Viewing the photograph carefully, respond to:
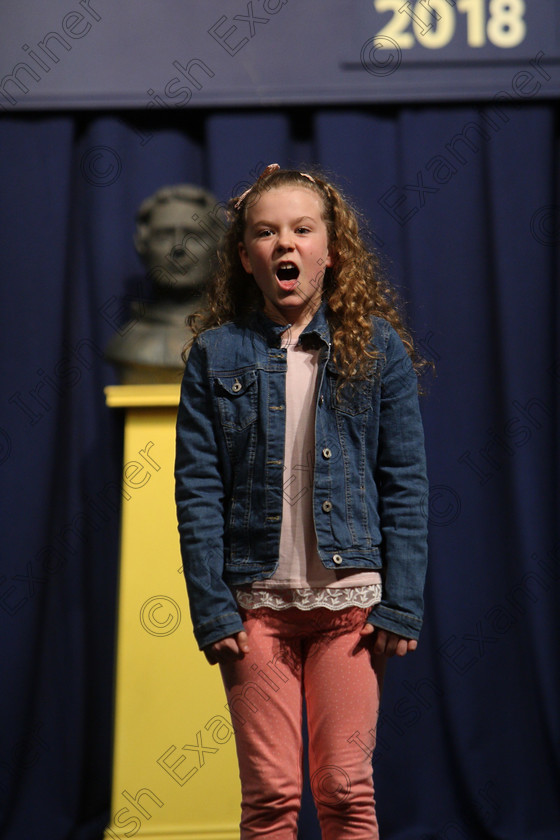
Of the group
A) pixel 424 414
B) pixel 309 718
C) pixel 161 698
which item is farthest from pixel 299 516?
pixel 424 414

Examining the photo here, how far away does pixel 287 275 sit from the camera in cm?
145

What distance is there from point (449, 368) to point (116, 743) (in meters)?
1.28

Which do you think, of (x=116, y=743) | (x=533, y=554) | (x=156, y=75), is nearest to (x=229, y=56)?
(x=156, y=75)

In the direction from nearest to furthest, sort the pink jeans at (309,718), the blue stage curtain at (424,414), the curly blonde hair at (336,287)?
the pink jeans at (309,718), the curly blonde hair at (336,287), the blue stage curtain at (424,414)

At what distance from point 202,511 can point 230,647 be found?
0.20 metres

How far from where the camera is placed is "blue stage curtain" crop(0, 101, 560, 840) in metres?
2.42

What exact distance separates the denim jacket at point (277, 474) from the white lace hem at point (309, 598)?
0.9 inches

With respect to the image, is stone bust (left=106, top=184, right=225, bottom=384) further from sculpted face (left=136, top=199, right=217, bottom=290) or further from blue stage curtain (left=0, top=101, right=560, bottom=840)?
blue stage curtain (left=0, top=101, right=560, bottom=840)

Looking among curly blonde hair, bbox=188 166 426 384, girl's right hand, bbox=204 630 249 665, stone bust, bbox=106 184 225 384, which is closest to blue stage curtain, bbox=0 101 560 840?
stone bust, bbox=106 184 225 384

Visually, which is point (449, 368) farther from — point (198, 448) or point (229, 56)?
point (198, 448)

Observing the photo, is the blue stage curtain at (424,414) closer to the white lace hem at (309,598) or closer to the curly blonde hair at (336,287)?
the curly blonde hair at (336,287)

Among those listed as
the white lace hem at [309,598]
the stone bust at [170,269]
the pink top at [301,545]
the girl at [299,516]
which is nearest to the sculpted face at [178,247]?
the stone bust at [170,269]

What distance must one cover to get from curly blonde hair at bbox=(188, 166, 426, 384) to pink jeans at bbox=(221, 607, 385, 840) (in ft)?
1.27

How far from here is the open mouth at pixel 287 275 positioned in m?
1.42
